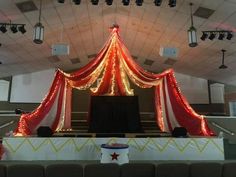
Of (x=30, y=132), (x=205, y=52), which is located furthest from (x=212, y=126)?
(x=30, y=132)

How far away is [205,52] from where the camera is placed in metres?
8.36

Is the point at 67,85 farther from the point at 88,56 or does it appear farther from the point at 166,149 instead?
the point at 88,56

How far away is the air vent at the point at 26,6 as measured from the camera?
5.29m

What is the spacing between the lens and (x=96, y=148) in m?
4.79

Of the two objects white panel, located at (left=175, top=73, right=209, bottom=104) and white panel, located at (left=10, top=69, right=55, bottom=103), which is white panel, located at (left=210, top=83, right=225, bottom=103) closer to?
white panel, located at (left=175, top=73, right=209, bottom=104)

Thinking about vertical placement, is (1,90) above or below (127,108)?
above

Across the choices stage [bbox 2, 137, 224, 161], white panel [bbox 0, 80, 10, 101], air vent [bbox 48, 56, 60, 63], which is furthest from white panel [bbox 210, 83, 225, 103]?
white panel [bbox 0, 80, 10, 101]

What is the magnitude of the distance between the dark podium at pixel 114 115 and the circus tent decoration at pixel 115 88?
193 mm

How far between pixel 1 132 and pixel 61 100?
103 inches

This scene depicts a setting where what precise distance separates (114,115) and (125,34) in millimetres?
3784

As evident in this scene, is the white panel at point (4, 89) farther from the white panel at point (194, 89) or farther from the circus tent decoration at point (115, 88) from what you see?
→ the white panel at point (194, 89)

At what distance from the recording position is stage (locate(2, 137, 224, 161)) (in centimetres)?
477

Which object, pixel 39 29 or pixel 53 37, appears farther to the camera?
pixel 53 37

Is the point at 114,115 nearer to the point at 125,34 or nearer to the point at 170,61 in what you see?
the point at 125,34
